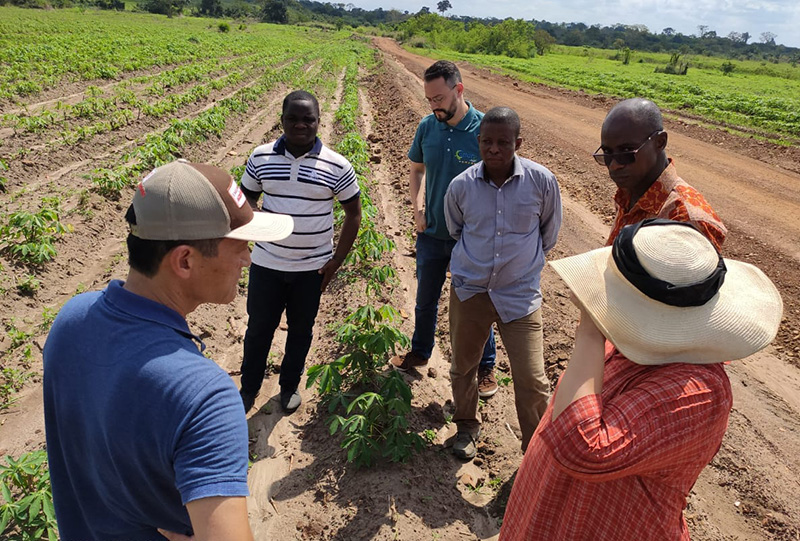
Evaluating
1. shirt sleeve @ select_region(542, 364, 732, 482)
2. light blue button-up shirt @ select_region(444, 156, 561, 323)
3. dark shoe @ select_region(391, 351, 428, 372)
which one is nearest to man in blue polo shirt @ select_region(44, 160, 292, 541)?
shirt sleeve @ select_region(542, 364, 732, 482)

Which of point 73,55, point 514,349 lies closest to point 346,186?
point 514,349

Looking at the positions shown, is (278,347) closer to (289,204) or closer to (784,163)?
(289,204)

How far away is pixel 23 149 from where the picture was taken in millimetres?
8344

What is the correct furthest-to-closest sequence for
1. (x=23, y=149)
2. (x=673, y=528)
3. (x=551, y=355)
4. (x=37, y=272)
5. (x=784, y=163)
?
(x=784, y=163) < (x=23, y=149) < (x=37, y=272) < (x=551, y=355) < (x=673, y=528)

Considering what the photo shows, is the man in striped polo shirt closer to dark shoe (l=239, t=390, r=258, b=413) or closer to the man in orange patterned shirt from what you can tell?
dark shoe (l=239, t=390, r=258, b=413)

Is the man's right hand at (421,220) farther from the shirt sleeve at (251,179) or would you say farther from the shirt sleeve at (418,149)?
→ the shirt sleeve at (251,179)

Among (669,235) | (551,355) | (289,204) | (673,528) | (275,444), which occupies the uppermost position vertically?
(669,235)

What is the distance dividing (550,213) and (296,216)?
1.58 m

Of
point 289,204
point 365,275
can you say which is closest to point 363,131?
point 365,275

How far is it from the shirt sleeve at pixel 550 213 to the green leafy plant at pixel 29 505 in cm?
278

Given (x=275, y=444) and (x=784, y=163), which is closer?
(x=275, y=444)

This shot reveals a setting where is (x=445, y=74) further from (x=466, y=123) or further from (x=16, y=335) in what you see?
(x=16, y=335)

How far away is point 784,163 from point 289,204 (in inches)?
500

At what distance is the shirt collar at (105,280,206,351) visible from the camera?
48.3 inches
